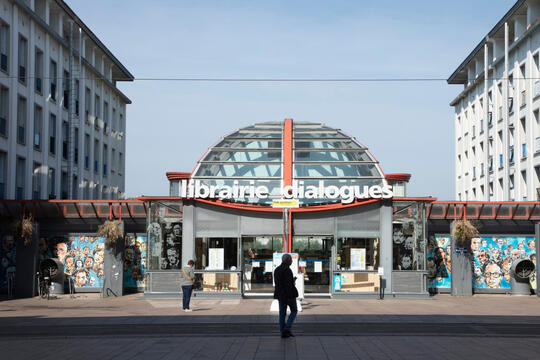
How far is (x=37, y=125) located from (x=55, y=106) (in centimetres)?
279

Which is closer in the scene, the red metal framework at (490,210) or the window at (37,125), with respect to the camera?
the red metal framework at (490,210)

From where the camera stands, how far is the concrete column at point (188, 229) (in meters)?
29.8

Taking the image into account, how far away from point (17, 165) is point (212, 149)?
13.0m

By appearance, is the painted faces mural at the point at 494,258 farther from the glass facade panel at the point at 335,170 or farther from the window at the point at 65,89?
the window at the point at 65,89

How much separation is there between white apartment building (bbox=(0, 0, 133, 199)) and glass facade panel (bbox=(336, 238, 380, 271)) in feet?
54.3

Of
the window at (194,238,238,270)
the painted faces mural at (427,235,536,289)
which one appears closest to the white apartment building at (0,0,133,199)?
the window at (194,238,238,270)

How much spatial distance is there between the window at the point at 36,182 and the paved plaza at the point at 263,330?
1331 centimetres

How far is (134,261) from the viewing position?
32812 mm

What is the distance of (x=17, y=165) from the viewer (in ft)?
127

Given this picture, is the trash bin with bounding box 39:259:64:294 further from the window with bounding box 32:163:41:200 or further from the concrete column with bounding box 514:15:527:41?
the concrete column with bounding box 514:15:527:41

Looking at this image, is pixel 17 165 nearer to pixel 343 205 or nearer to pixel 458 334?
pixel 343 205

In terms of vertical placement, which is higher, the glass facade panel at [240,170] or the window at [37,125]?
the window at [37,125]

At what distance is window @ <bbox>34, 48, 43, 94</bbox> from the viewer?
40.9 meters

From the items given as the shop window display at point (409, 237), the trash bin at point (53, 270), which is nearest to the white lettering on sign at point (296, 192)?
the shop window display at point (409, 237)
